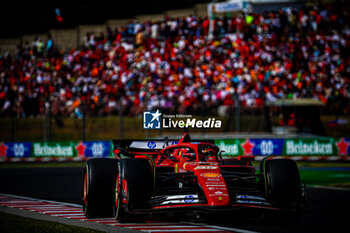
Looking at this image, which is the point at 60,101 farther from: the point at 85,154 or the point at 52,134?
the point at 85,154

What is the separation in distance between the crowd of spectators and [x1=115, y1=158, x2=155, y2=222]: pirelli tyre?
17.4 meters

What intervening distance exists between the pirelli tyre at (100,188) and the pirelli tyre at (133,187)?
0.55 metres

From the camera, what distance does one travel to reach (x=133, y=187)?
8039mm

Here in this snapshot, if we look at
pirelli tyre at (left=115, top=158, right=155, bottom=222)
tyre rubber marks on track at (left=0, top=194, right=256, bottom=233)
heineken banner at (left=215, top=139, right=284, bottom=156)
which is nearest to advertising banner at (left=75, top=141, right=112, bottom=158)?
heineken banner at (left=215, top=139, right=284, bottom=156)

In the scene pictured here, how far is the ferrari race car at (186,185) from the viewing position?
7.82 meters

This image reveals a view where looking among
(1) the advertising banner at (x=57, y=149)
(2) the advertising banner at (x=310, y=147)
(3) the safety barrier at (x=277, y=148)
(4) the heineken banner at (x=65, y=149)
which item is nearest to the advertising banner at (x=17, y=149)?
(4) the heineken banner at (x=65, y=149)

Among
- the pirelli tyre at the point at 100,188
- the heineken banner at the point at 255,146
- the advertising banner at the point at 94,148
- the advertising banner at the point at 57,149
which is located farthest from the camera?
the advertising banner at the point at 57,149

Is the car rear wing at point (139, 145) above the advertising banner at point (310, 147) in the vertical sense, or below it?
above

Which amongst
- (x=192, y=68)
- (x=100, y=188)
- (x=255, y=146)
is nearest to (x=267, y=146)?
(x=255, y=146)

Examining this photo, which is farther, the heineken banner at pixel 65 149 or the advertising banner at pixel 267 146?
the heineken banner at pixel 65 149

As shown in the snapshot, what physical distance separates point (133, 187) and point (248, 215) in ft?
5.58

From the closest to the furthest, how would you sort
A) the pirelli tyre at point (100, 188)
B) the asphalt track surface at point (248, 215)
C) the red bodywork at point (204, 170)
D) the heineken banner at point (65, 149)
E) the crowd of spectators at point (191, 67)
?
the red bodywork at point (204, 170) < the asphalt track surface at point (248, 215) < the pirelli tyre at point (100, 188) < the heineken banner at point (65, 149) < the crowd of spectators at point (191, 67)

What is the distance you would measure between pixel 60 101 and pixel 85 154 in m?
4.92

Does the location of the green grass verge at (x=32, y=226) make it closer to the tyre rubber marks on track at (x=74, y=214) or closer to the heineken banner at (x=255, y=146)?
the tyre rubber marks on track at (x=74, y=214)
